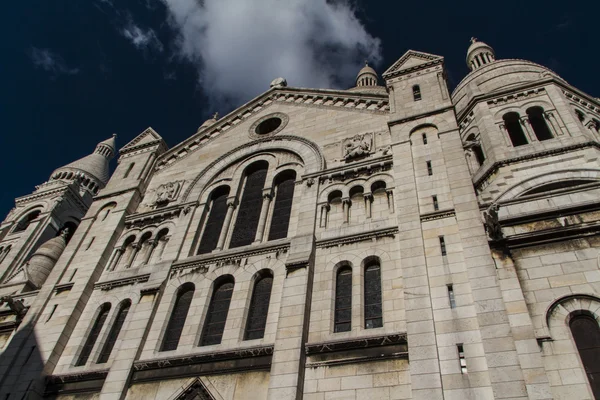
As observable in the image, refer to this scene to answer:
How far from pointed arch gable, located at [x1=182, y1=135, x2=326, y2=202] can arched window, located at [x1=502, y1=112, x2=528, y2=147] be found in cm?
1153

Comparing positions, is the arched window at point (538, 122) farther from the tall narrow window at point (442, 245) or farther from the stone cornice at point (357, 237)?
the tall narrow window at point (442, 245)

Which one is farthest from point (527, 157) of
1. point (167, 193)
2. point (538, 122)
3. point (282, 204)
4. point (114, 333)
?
point (114, 333)

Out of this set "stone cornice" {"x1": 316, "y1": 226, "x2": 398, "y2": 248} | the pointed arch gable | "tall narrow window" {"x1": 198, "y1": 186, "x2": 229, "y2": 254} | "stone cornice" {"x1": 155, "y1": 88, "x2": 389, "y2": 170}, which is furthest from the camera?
"stone cornice" {"x1": 155, "y1": 88, "x2": 389, "y2": 170}

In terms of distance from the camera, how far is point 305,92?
2691 cm

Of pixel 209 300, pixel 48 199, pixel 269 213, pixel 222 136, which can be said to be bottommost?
pixel 209 300

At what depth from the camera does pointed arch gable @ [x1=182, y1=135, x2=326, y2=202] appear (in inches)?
888

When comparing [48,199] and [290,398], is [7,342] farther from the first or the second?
[48,199]

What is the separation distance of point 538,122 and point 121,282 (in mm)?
22617

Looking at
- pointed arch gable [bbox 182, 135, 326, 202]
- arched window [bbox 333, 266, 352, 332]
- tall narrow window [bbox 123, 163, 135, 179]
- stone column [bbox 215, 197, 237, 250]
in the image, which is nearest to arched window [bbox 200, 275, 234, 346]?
stone column [bbox 215, 197, 237, 250]

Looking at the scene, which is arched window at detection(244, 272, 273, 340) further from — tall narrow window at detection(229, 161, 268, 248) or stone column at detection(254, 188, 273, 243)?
tall narrow window at detection(229, 161, 268, 248)

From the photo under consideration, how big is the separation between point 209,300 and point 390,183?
7.76m

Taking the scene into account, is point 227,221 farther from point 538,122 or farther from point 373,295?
point 538,122

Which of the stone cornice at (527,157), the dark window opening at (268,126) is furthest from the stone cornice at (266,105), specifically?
the stone cornice at (527,157)

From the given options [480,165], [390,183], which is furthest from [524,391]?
[480,165]
